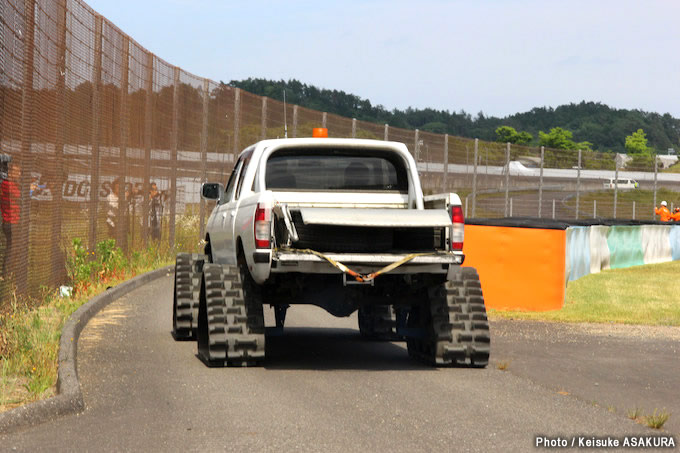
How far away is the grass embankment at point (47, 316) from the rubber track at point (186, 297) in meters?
1.21

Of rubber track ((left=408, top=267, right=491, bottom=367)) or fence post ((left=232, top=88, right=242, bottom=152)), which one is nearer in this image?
rubber track ((left=408, top=267, right=491, bottom=367))

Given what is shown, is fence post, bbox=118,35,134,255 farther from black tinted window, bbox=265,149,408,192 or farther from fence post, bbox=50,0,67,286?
black tinted window, bbox=265,149,408,192

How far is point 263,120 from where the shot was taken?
27828 mm

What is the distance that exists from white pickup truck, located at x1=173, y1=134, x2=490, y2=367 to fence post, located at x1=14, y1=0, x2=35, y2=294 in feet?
8.31

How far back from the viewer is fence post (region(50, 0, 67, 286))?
46.6ft

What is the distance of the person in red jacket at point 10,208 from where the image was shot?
11.6 meters

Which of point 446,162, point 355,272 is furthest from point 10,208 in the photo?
point 446,162

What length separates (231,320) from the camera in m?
9.67

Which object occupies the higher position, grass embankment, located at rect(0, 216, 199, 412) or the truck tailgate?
the truck tailgate

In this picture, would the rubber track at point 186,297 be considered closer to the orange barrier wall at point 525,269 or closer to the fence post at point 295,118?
the orange barrier wall at point 525,269

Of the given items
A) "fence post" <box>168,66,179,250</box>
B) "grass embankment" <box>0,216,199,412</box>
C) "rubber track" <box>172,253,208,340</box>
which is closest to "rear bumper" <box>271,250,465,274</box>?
"grass embankment" <box>0,216,199,412</box>

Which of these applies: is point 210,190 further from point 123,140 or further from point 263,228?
point 123,140

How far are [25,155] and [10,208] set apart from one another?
2.65 ft

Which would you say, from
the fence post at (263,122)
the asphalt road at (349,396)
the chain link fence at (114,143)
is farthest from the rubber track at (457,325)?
the fence post at (263,122)
